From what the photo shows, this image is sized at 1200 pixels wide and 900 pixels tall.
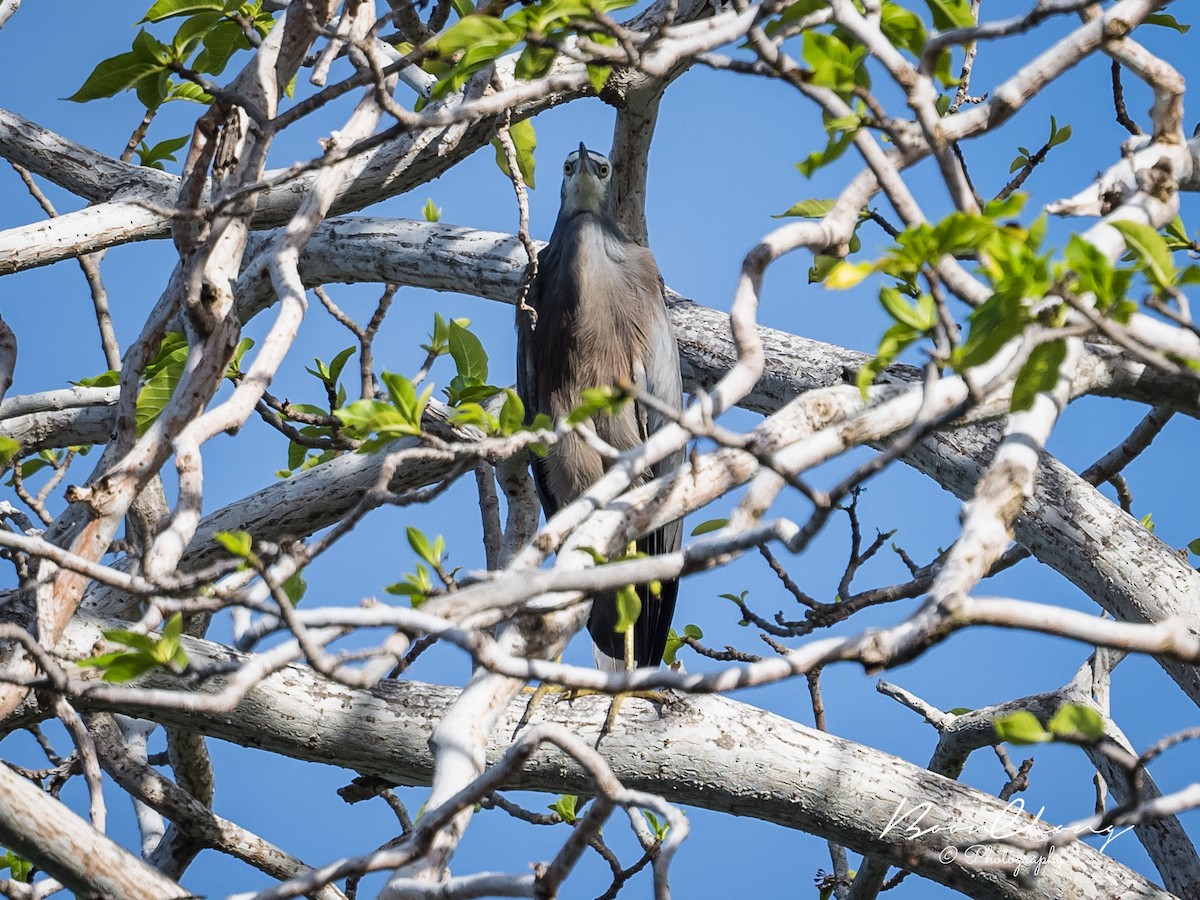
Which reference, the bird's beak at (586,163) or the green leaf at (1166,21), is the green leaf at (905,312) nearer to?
the green leaf at (1166,21)

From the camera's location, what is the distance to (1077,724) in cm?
101

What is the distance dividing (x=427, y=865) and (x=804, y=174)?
82 centimetres

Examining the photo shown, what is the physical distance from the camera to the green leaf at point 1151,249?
40.8 inches

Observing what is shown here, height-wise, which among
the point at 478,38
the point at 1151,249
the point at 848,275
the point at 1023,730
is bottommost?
the point at 1023,730

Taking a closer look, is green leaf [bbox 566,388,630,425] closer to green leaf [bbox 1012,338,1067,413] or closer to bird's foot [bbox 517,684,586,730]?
green leaf [bbox 1012,338,1067,413]

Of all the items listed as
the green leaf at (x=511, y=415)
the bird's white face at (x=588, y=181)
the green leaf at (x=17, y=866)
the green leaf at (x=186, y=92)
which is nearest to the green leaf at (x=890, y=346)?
the green leaf at (x=511, y=415)

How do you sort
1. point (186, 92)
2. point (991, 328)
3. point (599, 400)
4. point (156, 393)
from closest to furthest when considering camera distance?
point (991, 328) < point (599, 400) < point (156, 393) < point (186, 92)

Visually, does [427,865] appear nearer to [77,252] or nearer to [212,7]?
[212,7]

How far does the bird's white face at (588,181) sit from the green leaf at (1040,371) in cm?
252

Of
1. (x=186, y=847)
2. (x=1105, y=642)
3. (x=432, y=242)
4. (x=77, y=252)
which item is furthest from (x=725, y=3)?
(x=186, y=847)

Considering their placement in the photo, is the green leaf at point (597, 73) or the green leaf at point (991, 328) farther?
Answer: the green leaf at point (597, 73)

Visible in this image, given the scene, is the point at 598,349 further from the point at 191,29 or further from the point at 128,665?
the point at 128,665

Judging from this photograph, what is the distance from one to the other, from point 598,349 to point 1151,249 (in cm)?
226

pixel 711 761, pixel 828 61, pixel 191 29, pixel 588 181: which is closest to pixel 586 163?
pixel 588 181
